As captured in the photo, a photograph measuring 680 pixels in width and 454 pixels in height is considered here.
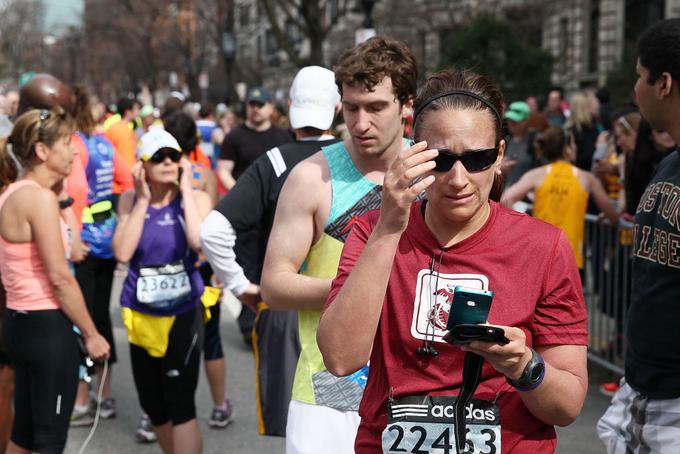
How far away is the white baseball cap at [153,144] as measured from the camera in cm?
524

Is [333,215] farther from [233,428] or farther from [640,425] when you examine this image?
[233,428]

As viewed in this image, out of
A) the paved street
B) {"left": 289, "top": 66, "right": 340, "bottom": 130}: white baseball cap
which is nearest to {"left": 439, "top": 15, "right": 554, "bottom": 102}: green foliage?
the paved street

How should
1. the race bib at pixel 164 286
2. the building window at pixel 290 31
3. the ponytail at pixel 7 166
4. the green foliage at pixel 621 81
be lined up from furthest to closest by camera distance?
1. the building window at pixel 290 31
2. the green foliage at pixel 621 81
3. the race bib at pixel 164 286
4. the ponytail at pixel 7 166

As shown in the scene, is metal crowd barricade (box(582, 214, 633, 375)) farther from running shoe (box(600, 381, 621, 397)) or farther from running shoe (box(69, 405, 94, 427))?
running shoe (box(69, 405, 94, 427))

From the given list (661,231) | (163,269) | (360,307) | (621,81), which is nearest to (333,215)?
(661,231)

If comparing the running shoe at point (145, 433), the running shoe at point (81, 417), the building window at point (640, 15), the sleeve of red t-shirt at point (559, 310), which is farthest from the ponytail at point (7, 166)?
the building window at point (640, 15)

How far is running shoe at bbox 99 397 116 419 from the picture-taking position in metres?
7.02

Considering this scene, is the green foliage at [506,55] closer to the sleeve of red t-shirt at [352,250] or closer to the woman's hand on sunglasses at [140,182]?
the woman's hand on sunglasses at [140,182]

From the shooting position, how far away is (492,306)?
2391 mm

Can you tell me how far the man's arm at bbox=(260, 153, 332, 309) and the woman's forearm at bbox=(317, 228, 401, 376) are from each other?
43.4 inches

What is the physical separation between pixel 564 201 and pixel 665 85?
4.51 metres

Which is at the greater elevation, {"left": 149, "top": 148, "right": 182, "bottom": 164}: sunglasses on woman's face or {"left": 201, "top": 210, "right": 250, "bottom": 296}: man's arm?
{"left": 149, "top": 148, "right": 182, "bottom": 164}: sunglasses on woman's face

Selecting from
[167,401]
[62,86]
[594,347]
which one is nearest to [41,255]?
[167,401]

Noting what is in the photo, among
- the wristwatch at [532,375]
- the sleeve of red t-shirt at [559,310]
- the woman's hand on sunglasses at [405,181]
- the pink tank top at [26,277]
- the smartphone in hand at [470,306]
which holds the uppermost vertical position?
the woman's hand on sunglasses at [405,181]
